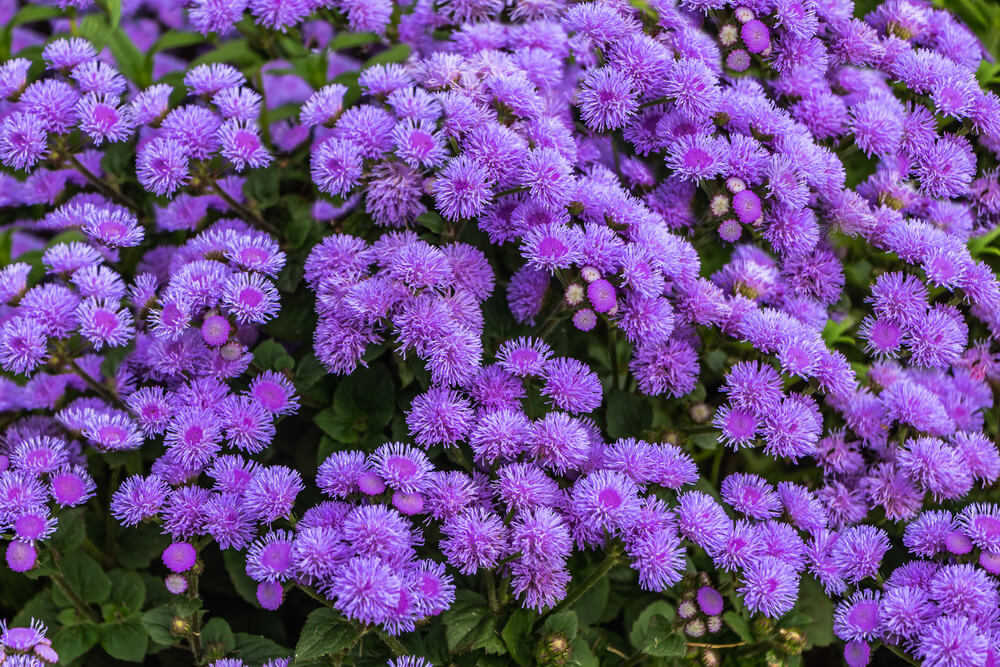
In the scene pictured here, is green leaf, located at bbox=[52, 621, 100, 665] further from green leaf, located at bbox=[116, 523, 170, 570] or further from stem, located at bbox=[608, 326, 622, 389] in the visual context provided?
stem, located at bbox=[608, 326, 622, 389]

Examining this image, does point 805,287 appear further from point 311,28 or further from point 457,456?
point 311,28

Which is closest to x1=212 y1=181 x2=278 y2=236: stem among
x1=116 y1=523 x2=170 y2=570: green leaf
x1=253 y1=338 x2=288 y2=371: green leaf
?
x1=253 y1=338 x2=288 y2=371: green leaf

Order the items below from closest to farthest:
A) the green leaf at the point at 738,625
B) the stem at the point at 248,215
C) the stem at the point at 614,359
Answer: the green leaf at the point at 738,625
the stem at the point at 614,359
the stem at the point at 248,215

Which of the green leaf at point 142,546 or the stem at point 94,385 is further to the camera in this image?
the green leaf at point 142,546

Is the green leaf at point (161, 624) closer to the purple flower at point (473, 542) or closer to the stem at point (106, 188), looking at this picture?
the purple flower at point (473, 542)

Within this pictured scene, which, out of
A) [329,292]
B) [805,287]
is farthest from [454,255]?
[805,287]

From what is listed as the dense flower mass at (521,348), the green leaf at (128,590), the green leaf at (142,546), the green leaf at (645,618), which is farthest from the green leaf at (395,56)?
the green leaf at (645,618)
